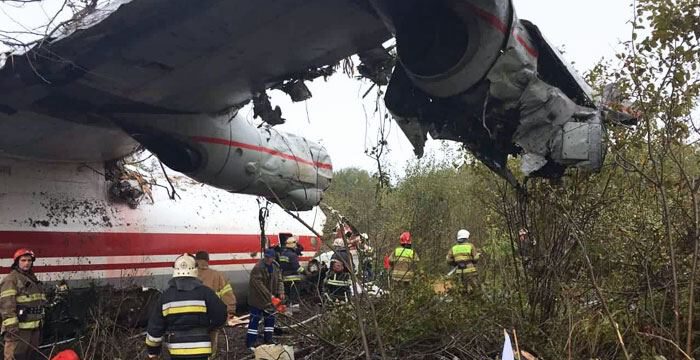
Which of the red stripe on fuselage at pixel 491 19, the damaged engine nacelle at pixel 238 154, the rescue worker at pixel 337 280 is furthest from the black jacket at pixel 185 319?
the rescue worker at pixel 337 280

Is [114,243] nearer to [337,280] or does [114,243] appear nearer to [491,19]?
[337,280]

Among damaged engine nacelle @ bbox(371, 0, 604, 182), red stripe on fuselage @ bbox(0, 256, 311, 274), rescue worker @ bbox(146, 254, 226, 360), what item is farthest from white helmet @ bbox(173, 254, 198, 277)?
damaged engine nacelle @ bbox(371, 0, 604, 182)

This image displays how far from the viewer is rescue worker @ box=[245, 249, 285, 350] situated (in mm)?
8289

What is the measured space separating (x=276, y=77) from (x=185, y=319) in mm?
2293

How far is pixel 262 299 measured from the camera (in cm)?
837

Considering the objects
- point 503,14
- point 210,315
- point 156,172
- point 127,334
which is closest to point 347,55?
point 503,14

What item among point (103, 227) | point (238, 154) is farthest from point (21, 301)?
point (238, 154)

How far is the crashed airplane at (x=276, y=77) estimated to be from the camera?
176 inches

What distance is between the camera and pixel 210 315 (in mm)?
5789

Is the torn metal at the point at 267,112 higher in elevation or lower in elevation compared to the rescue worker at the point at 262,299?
higher

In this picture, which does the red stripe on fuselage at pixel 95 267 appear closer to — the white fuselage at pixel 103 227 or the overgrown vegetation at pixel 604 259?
the white fuselage at pixel 103 227

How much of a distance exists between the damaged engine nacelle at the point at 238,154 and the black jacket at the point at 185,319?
3.94ft

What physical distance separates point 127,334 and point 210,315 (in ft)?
9.45

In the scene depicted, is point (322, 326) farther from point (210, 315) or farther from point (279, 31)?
point (279, 31)
